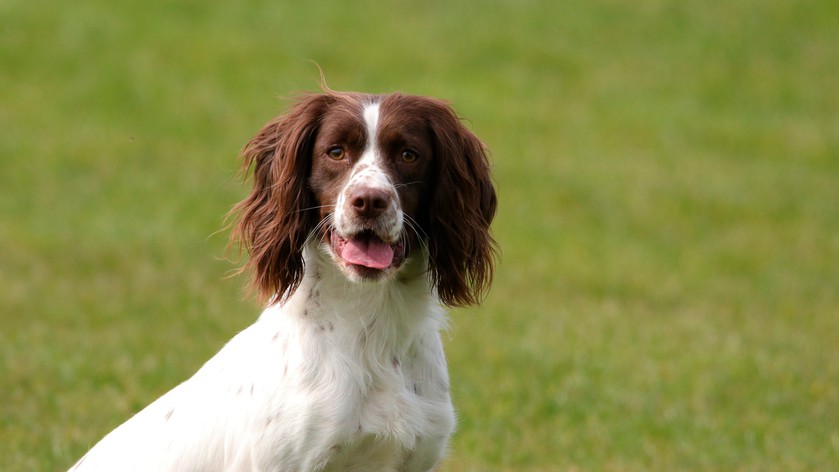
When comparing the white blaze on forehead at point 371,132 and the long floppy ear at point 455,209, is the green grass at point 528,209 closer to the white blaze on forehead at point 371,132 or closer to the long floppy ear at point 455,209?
the white blaze on forehead at point 371,132

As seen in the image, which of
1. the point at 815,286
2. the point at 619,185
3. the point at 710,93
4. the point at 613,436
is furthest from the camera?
the point at 710,93

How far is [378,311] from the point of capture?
480cm

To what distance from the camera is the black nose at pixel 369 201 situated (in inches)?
173

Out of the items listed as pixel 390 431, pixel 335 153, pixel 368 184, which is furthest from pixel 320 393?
pixel 335 153

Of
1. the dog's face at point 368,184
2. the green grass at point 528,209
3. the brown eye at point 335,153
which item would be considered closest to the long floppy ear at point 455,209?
the dog's face at point 368,184

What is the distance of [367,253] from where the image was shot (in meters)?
4.57

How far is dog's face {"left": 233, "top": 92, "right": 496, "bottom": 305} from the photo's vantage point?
15.0ft

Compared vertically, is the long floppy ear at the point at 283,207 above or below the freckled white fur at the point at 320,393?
above

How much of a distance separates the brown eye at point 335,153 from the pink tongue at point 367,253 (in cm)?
32

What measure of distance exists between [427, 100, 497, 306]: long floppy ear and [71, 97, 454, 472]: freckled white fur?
108mm

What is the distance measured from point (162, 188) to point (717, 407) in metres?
7.77

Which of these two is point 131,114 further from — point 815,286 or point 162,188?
point 815,286

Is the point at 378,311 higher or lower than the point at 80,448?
higher

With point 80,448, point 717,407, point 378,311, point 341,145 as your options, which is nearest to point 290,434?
point 378,311
